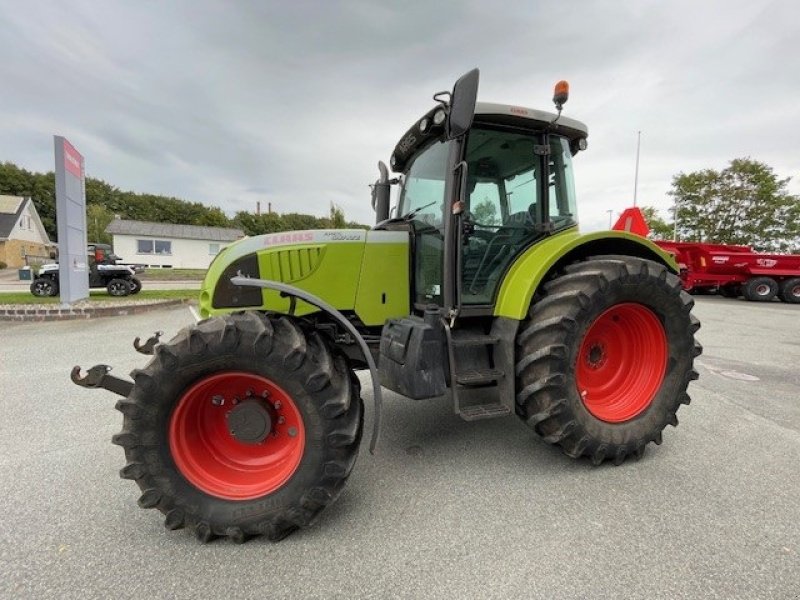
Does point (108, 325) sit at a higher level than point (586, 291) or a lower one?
lower

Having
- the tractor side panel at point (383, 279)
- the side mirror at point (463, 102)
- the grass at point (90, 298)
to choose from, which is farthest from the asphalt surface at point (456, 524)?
the grass at point (90, 298)

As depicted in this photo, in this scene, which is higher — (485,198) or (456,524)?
(485,198)

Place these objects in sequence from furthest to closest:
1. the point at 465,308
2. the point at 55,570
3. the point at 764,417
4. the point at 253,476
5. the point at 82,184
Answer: the point at 82,184
the point at 764,417
the point at 465,308
the point at 253,476
the point at 55,570

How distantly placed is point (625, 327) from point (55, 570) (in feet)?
11.0

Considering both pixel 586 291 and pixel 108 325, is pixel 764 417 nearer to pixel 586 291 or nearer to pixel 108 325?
pixel 586 291

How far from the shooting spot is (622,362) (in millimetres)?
2764

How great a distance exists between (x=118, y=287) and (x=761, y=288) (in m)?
20.9

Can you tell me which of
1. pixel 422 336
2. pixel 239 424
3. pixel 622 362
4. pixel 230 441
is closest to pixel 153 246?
pixel 230 441

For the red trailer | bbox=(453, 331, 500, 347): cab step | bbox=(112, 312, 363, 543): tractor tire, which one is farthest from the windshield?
the red trailer

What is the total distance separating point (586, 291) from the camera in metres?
2.28

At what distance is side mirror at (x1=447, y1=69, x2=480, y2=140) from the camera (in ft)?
6.34

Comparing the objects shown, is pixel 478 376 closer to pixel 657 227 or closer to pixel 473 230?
pixel 473 230

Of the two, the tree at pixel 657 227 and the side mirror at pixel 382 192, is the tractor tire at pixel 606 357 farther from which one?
the tree at pixel 657 227

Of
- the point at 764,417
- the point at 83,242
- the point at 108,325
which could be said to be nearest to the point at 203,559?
the point at 764,417
